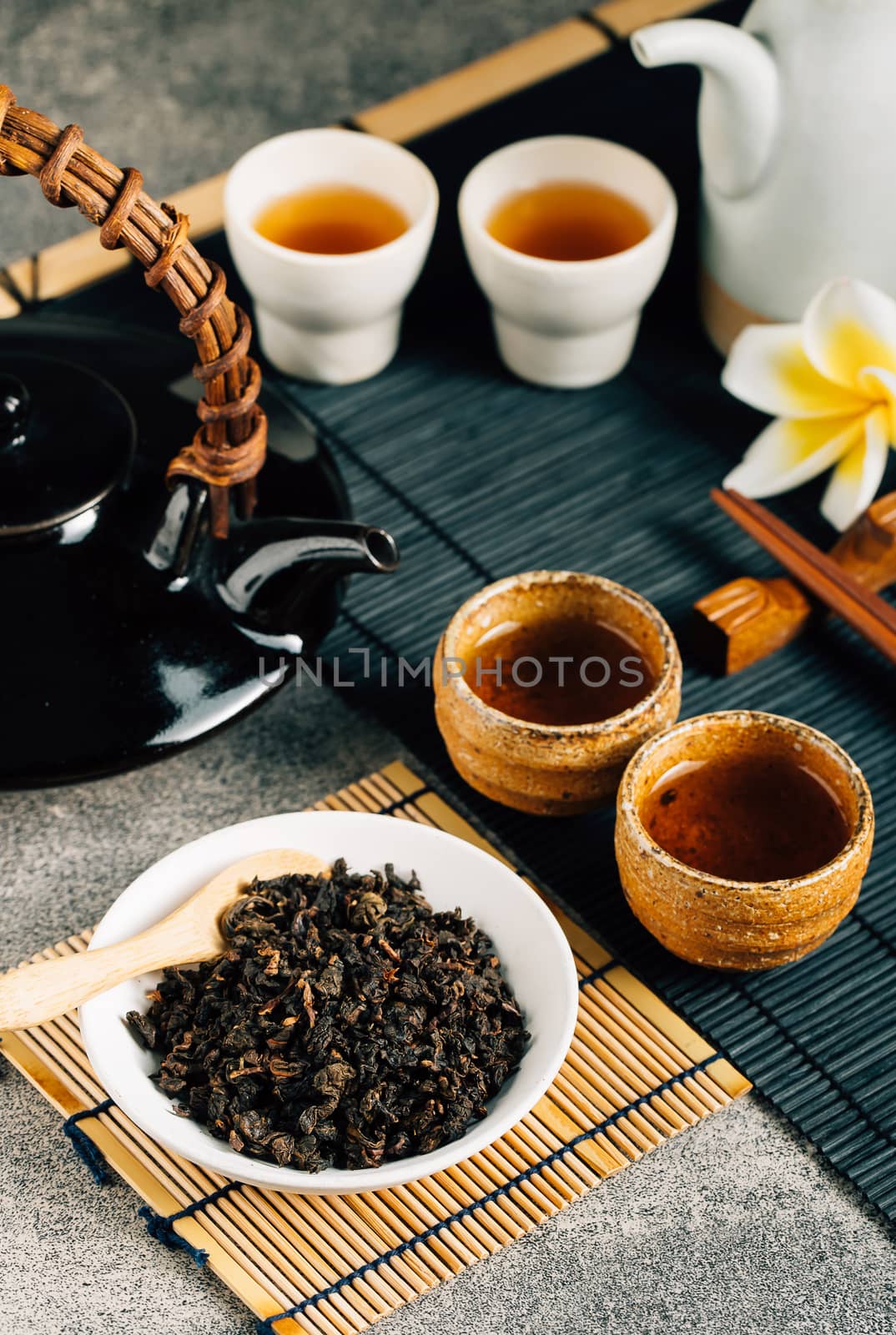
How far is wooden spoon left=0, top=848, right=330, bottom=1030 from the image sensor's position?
893mm

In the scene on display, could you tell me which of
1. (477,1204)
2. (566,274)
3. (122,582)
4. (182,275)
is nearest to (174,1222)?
(477,1204)

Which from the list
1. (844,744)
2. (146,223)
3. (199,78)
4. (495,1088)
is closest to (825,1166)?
(495,1088)

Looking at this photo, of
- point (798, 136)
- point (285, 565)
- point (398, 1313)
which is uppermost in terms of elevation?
point (798, 136)

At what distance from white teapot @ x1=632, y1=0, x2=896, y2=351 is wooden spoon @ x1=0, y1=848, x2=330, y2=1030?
0.67 meters

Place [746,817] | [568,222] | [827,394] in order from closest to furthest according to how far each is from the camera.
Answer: [746,817], [827,394], [568,222]

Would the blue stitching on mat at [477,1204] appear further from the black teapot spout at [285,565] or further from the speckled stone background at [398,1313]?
the black teapot spout at [285,565]

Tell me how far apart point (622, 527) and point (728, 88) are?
1.19ft

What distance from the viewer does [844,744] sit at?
1166 millimetres

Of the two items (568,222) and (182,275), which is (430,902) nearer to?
(182,275)

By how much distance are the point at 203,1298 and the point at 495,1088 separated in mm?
217

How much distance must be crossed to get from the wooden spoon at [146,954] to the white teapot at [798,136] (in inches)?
26.2

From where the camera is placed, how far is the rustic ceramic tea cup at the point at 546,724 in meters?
1.01

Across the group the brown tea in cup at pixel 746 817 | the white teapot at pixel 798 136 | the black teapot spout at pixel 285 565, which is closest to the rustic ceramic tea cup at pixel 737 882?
the brown tea in cup at pixel 746 817

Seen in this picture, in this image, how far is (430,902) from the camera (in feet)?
3.31
